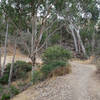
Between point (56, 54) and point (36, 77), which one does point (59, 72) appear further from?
point (56, 54)

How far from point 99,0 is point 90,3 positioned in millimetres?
1180

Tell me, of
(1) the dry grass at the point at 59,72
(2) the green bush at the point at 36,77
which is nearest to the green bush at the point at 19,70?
(2) the green bush at the point at 36,77

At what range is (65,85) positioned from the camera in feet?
21.4

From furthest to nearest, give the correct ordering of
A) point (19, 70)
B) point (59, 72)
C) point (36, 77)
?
1. point (19, 70)
2. point (59, 72)
3. point (36, 77)

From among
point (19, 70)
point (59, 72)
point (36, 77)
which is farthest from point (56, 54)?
point (19, 70)

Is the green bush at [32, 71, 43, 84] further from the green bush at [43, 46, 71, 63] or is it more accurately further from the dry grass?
the green bush at [43, 46, 71, 63]

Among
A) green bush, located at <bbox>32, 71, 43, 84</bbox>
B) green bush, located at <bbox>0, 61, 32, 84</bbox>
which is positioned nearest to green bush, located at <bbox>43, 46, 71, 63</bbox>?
green bush, located at <bbox>32, 71, 43, 84</bbox>

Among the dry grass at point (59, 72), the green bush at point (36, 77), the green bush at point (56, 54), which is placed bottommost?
the green bush at point (36, 77)

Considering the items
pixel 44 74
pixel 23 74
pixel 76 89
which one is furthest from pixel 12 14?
pixel 23 74

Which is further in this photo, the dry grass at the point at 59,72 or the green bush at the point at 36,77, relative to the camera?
the dry grass at the point at 59,72

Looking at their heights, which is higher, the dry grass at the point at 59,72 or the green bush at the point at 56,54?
the green bush at the point at 56,54

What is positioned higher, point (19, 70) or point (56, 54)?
point (56, 54)

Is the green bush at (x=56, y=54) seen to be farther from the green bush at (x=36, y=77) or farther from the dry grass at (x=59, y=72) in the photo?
the green bush at (x=36, y=77)

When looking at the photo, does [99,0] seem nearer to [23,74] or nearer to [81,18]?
[81,18]
